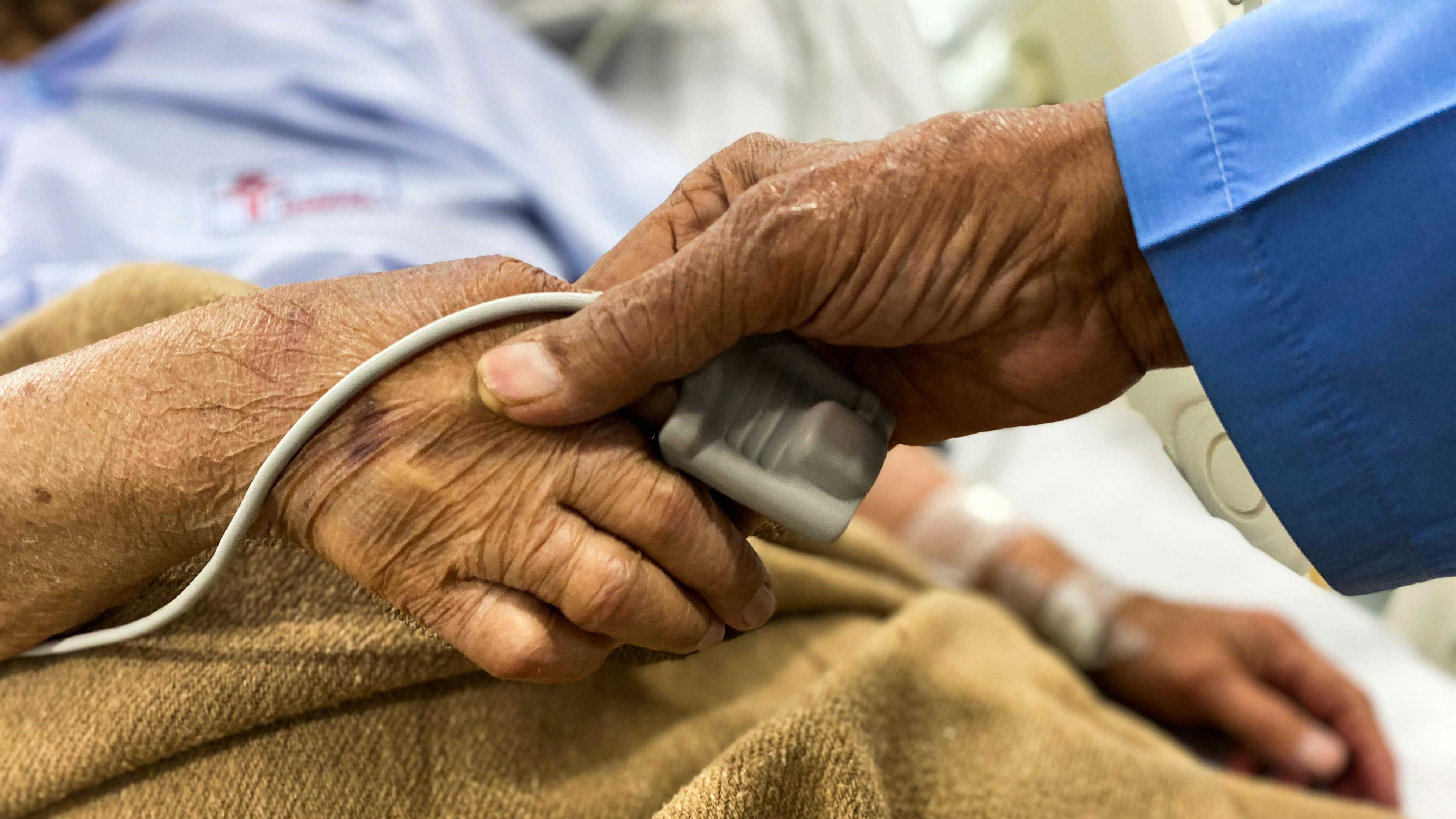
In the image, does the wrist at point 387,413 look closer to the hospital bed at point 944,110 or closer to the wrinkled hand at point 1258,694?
the hospital bed at point 944,110

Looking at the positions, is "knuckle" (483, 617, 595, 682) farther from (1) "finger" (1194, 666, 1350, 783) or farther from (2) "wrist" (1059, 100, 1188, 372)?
(1) "finger" (1194, 666, 1350, 783)

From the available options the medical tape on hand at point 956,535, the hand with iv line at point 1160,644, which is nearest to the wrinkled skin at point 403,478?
the hand with iv line at point 1160,644

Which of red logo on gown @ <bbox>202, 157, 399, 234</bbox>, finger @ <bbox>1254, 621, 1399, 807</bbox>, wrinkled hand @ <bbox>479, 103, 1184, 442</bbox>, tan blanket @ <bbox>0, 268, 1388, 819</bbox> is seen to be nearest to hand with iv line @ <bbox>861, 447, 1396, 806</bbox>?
finger @ <bbox>1254, 621, 1399, 807</bbox>

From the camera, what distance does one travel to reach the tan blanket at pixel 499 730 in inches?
19.0

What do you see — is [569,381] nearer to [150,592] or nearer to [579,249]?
[150,592]

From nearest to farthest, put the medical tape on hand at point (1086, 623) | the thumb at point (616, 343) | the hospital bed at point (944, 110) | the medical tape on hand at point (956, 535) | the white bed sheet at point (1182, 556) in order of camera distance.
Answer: the thumb at point (616, 343)
the hospital bed at point (944, 110)
the white bed sheet at point (1182, 556)
the medical tape on hand at point (1086, 623)
the medical tape on hand at point (956, 535)

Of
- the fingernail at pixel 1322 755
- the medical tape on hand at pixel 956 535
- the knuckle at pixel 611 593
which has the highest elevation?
the knuckle at pixel 611 593

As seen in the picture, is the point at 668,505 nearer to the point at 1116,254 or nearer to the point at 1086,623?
the point at 1116,254

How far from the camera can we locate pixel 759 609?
489mm

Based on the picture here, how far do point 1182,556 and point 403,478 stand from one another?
0.98 metres

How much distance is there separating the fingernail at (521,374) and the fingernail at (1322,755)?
0.92 metres

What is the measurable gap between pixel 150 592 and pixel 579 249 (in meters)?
0.60

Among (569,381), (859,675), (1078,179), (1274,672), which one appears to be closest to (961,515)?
(1274,672)

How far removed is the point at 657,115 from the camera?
49.8 inches
